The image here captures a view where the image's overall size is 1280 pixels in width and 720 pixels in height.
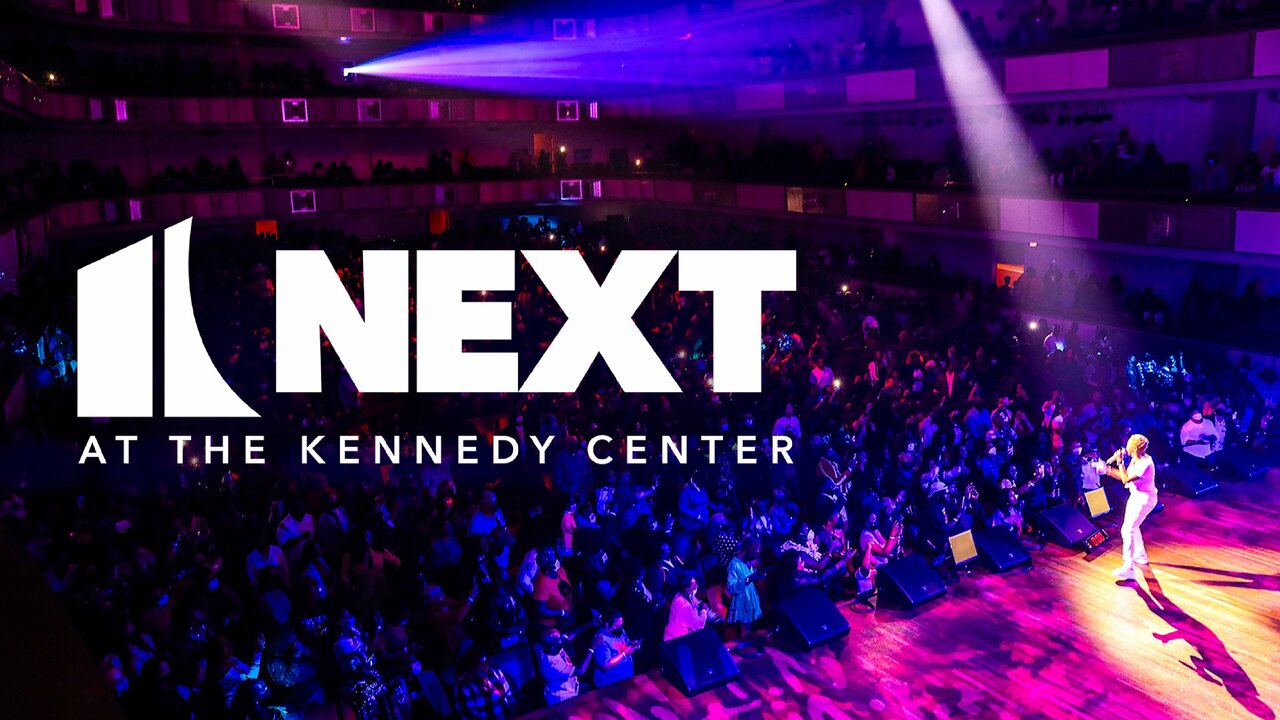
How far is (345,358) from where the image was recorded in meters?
13.9

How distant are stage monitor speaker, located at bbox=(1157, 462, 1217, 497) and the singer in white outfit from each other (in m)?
2.72

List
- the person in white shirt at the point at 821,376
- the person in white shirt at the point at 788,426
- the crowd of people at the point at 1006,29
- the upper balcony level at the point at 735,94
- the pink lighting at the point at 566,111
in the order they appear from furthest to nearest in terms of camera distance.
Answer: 1. the pink lighting at the point at 566,111
2. the crowd of people at the point at 1006,29
3. the upper balcony level at the point at 735,94
4. the person in white shirt at the point at 821,376
5. the person in white shirt at the point at 788,426

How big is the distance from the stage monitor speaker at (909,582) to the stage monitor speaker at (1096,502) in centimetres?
280

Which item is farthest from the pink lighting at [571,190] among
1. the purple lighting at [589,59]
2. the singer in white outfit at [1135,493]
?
the singer in white outfit at [1135,493]

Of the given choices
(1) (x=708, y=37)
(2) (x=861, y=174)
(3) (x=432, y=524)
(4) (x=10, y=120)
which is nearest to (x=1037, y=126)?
(2) (x=861, y=174)

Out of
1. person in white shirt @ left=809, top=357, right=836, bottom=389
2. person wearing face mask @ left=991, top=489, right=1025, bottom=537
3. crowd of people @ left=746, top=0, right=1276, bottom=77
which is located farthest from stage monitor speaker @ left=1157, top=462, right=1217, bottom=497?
crowd of people @ left=746, top=0, right=1276, bottom=77

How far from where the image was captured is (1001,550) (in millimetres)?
10844

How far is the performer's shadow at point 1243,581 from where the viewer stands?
33.3 ft

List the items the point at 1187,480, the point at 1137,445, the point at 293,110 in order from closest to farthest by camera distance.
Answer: the point at 1137,445, the point at 1187,480, the point at 293,110

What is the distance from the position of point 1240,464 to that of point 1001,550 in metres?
4.52

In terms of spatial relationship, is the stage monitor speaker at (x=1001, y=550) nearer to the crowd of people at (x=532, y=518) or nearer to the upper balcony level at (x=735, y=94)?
the crowd of people at (x=532, y=518)

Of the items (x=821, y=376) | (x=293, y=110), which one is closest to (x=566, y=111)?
(x=293, y=110)

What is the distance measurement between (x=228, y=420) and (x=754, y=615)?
6882mm

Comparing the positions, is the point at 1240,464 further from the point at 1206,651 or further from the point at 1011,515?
the point at 1206,651
